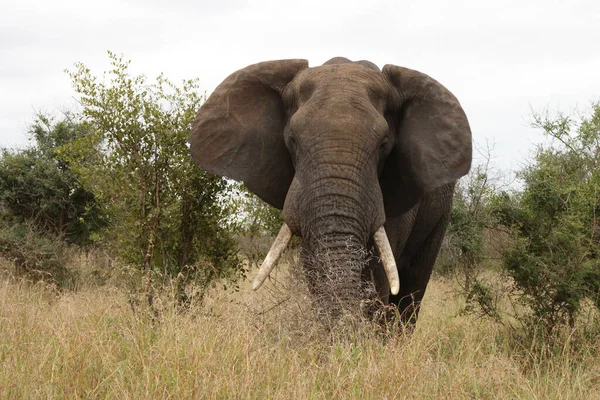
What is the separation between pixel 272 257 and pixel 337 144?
96cm

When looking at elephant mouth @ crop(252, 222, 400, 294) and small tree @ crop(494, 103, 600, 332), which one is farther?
small tree @ crop(494, 103, 600, 332)

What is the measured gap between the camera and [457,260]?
1568cm

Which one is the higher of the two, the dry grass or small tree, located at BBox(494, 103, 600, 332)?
small tree, located at BBox(494, 103, 600, 332)

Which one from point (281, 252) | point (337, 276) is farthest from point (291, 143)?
point (337, 276)

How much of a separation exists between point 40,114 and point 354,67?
→ 1110 cm

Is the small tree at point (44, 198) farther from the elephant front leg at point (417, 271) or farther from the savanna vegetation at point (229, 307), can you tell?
the elephant front leg at point (417, 271)

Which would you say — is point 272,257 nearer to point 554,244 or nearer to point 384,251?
point 384,251

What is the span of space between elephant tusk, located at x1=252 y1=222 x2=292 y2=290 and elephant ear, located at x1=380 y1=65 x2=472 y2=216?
1.26 metres

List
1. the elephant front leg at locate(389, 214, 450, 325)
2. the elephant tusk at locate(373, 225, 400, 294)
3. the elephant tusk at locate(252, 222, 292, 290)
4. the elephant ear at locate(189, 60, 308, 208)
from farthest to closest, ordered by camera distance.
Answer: the elephant front leg at locate(389, 214, 450, 325) → the elephant ear at locate(189, 60, 308, 208) → the elephant tusk at locate(373, 225, 400, 294) → the elephant tusk at locate(252, 222, 292, 290)

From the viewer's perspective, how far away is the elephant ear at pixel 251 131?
686 centimetres

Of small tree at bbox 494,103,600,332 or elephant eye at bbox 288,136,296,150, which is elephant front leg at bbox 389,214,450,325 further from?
elephant eye at bbox 288,136,296,150

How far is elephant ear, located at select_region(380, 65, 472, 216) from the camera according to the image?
6.67 m

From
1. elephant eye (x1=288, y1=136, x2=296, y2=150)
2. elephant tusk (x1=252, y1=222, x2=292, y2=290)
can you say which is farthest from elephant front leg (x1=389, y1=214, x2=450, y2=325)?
elephant tusk (x1=252, y1=222, x2=292, y2=290)

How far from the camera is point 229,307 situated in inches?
252
